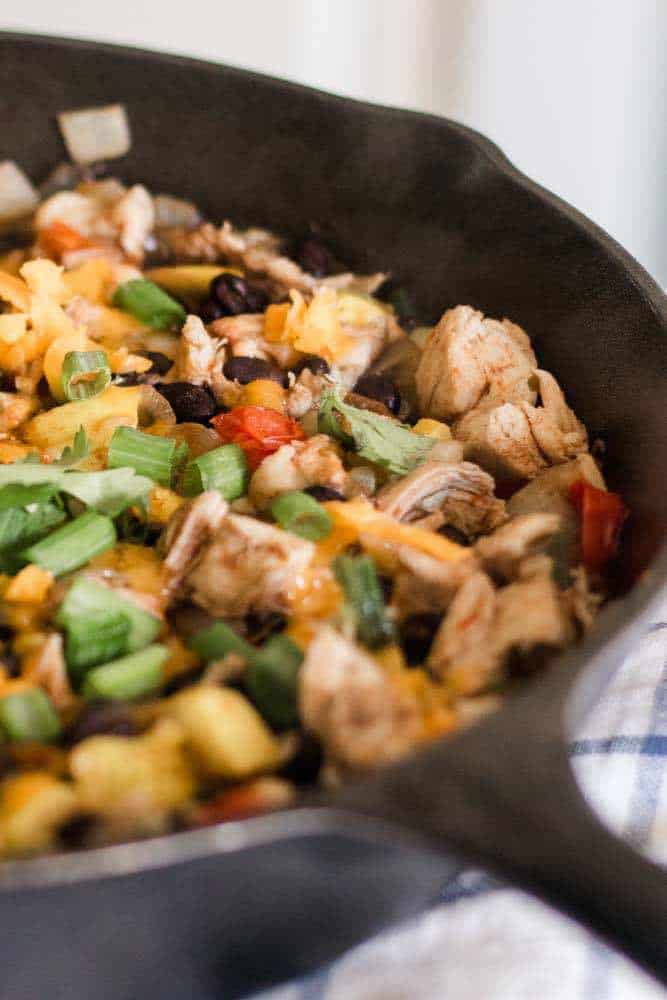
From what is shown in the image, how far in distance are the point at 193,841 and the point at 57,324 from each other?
1.36m

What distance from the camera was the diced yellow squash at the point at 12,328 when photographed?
2.09 meters

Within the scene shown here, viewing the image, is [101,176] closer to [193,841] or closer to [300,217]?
[300,217]

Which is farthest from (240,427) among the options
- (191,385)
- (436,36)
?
(436,36)

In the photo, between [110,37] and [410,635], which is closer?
[410,635]

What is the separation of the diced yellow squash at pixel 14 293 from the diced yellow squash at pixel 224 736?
1128mm

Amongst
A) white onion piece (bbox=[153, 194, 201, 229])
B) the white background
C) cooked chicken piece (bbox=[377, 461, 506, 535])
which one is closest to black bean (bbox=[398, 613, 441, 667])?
cooked chicken piece (bbox=[377, 461, 506, 535])

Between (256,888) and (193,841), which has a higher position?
(193,841)

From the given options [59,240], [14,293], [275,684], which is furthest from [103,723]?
[59,240]

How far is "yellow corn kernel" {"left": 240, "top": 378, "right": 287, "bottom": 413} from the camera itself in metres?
2.03

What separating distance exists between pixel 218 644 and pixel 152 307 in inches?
39.9

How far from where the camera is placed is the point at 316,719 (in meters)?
1.29

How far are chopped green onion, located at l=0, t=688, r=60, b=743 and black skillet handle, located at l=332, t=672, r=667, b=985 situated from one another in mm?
500

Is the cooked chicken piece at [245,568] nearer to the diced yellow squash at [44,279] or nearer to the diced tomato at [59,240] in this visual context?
the diced yellow squash at [44,279]

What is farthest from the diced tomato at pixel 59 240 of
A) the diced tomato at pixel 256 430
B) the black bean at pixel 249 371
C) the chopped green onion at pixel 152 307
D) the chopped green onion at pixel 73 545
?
the chopped green onion at pixel 73 545
